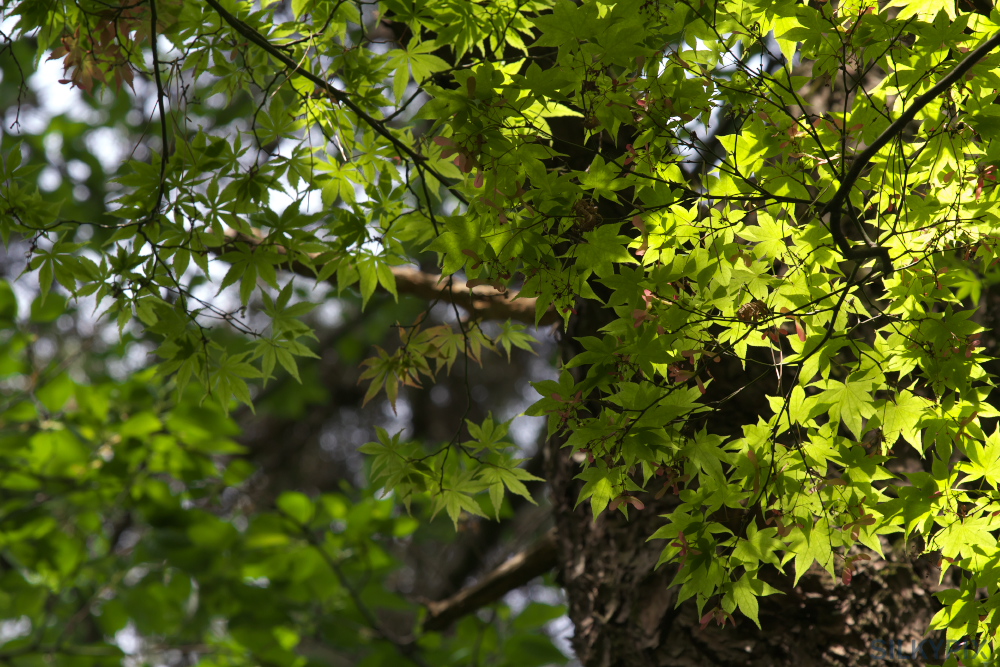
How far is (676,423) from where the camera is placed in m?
1.14

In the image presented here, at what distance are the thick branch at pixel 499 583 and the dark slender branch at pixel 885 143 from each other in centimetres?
147

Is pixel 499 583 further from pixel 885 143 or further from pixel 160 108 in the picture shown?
pixel 885 143

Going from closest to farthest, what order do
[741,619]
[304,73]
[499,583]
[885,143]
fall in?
[885,143] < [304,73] < [741,619] < [499,583]

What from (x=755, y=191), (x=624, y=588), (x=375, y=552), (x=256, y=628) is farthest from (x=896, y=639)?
(x=256, y=628)

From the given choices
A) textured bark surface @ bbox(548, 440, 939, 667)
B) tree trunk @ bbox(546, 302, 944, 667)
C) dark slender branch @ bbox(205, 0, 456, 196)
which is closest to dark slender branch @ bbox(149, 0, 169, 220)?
dark slender branch @ bbox(205, 0, 456, 196)

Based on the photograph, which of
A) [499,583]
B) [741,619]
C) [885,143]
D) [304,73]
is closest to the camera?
[885,143]

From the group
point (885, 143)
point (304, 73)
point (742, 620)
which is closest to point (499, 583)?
point (742, 620)

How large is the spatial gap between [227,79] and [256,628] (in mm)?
2254

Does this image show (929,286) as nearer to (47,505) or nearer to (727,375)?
(727,375)

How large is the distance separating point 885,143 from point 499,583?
6.66 feet

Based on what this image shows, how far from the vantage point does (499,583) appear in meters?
2.57

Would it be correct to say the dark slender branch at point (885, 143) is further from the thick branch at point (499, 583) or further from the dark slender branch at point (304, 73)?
the thick branch at point (499, 583)

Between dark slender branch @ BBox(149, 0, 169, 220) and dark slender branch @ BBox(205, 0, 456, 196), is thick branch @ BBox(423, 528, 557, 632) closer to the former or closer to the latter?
dark slender branch @ BBox(205, 0, 456, 196)

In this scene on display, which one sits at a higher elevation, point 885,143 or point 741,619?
point 885,143
